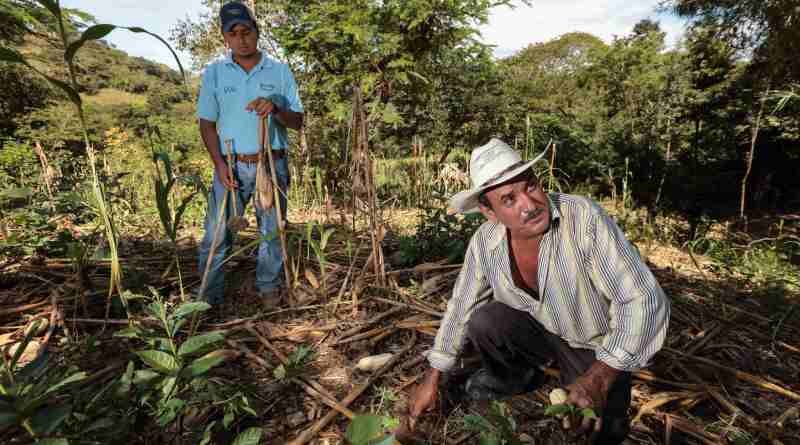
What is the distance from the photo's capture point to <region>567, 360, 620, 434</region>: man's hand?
1.12 meters

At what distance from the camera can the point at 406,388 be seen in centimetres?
162

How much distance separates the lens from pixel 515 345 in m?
1.61

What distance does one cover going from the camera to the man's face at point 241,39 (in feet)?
7.38

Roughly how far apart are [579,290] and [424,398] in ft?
2.11

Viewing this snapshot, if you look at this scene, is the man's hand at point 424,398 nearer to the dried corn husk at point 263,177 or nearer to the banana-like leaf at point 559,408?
the banana-like leaf at point 559,408

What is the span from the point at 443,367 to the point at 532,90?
1695 cm

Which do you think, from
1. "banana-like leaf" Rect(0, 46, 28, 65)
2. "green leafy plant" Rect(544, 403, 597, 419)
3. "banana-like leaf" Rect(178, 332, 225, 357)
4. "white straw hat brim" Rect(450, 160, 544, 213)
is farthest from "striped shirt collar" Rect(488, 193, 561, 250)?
"banana-like leaf" Rect(0, 46, 28, 65)

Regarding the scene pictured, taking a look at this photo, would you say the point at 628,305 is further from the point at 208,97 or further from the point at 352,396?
the point at 208,97

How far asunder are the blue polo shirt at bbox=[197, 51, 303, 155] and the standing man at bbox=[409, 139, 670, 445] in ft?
4.52

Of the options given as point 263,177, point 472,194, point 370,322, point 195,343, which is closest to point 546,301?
point 472,194

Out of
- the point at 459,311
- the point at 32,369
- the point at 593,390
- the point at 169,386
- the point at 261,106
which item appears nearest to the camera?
the point at 32,369

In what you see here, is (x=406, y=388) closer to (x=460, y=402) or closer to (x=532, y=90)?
(x=460, y=402)

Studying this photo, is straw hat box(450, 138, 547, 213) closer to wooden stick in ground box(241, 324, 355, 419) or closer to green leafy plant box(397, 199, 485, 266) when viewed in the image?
wooden stick in ground box(241, 324, 355, 419)

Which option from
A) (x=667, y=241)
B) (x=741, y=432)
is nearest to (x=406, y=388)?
(x=741, y=432)
